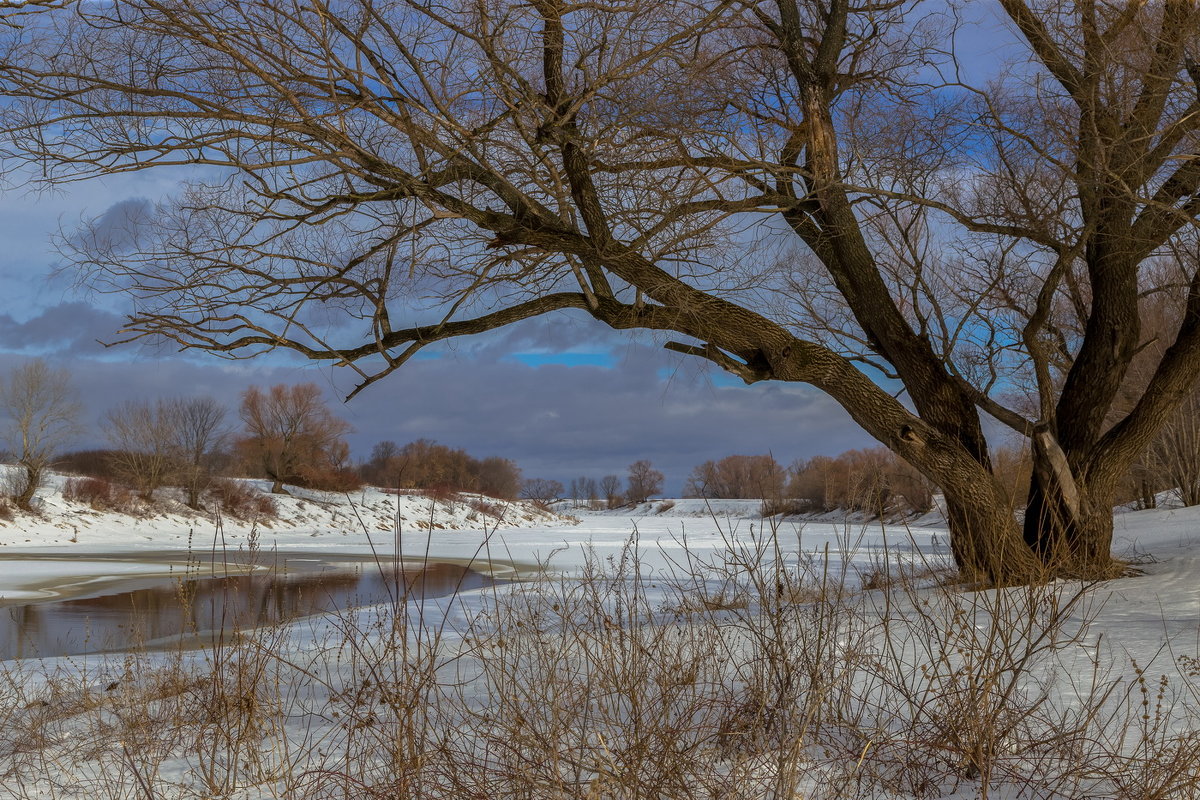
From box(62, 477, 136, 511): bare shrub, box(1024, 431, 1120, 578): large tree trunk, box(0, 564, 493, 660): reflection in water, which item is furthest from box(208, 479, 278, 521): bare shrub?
box(1024, 431, 1120, 578): large tree trunk

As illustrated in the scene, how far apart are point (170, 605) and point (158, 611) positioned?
22.9 inches

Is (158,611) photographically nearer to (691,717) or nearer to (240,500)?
(691,717)

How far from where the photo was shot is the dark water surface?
7179mm

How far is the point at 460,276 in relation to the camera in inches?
305

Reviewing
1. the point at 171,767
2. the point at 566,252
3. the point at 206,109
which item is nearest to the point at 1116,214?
the point at 566,252

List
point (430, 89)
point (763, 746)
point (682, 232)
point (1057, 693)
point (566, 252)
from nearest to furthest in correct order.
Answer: point (763, 746)
point (1057, 693)
point (430, 89)
point (682, 232)
point (566, 252)

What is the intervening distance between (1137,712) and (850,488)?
1.95 m

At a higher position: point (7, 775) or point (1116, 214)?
point (1116, 214)

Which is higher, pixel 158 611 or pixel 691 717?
pixel 691 717

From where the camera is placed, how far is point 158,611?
10.8m

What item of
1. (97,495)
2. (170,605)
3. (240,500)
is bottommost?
(170,605)

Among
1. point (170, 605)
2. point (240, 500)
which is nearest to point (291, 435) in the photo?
point (240, 500)

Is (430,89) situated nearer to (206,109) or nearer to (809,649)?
(206,109)

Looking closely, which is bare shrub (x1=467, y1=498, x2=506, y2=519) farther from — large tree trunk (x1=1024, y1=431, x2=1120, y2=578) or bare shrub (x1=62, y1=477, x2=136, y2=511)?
bare shrub (x1=62, y1=477, x2=136, y2=511)
